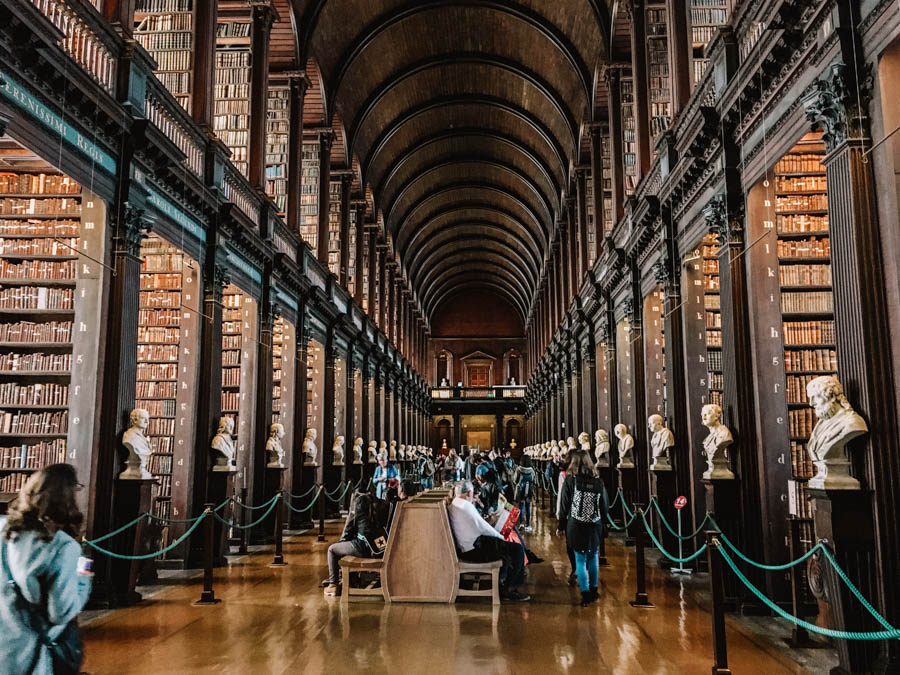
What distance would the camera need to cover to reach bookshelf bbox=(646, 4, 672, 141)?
34.9 ft

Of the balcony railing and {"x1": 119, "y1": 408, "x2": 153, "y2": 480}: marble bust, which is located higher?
the balcony railing

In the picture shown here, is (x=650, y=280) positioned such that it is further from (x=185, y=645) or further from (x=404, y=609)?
(x=185, y=645)

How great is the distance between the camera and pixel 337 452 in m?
14.5

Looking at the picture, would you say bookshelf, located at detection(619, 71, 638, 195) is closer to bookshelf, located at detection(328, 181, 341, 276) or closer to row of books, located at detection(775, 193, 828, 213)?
row of books, located at detection(775, 193, 828, 213)

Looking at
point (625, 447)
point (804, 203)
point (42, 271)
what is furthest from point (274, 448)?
point (804, 203)

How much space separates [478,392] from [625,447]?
29.9m

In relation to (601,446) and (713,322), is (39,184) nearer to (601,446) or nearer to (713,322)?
(713,322)

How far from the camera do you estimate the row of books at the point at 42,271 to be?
718 cm

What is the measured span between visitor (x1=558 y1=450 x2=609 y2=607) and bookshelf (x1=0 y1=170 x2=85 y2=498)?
443cm

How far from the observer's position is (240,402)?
10.3 m

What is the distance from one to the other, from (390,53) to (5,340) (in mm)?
13091

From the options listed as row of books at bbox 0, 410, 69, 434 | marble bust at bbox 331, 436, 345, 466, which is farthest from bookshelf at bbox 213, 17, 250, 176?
marble bust at bbox 331, 436, 345, 466

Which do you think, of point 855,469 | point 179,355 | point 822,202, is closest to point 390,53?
point 179,355

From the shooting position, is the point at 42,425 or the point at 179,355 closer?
the point at 42,425
